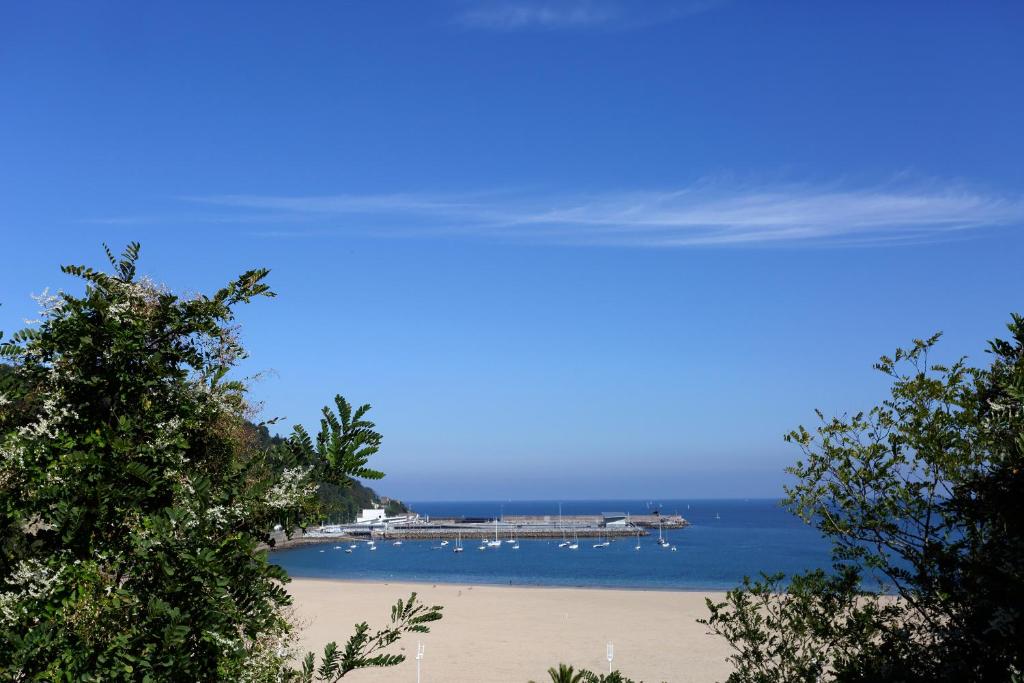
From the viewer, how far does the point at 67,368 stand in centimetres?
398

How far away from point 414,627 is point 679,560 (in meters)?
93.3

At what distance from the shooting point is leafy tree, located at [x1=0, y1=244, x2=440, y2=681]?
3.29 m

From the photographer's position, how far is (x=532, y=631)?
41.2 m

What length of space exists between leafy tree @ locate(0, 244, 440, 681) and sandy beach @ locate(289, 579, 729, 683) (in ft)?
59.3

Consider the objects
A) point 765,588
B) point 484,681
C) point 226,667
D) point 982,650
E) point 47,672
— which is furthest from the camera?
point 484,681

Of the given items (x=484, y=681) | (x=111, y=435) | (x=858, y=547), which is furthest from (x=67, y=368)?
(x=484, y=681)

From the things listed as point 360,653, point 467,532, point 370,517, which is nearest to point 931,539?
point 360,653

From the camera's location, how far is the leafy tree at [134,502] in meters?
3.29

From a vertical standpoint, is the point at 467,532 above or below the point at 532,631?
above

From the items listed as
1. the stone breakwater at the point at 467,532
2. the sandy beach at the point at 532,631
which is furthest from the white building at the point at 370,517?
the sandy beach at the point at 532,631

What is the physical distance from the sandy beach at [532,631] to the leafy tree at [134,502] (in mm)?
18079

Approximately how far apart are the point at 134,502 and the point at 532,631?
132 ft

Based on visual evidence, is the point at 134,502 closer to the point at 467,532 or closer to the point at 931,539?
the point at 931,539

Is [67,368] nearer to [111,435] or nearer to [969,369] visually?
[111,435]
